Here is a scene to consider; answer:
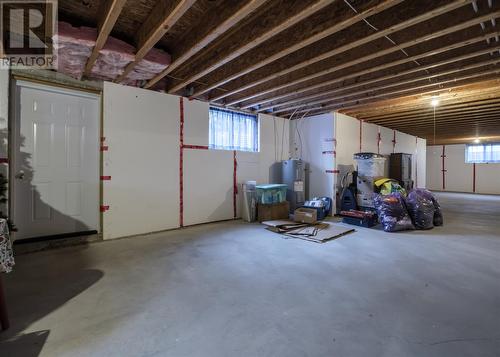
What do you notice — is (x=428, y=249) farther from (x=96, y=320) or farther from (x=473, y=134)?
(x=473, y=134)

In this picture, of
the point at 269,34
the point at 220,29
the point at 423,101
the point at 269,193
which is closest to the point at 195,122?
the point at 269,193

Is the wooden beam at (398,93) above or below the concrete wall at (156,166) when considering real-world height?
above

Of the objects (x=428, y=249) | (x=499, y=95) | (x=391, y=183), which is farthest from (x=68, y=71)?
(x=499, y=95)

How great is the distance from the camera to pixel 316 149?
5.89m

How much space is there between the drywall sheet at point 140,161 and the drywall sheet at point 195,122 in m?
0.19

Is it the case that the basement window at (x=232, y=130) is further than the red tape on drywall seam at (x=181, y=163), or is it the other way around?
the basement window at (x=232, y=130)

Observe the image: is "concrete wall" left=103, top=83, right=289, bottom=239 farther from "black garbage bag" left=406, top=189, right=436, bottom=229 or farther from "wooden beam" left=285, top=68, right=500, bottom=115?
"black garbage bag" left=406, top=189, right=436, bottom=229

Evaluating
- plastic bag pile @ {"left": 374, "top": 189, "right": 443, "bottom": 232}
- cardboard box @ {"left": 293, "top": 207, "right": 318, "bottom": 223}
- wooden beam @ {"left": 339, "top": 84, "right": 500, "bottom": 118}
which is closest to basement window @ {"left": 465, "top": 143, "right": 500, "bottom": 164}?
wooden beam @ {"left": 339, "top": 84, "right": 500, "bottom": 118}

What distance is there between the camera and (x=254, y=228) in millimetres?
4473

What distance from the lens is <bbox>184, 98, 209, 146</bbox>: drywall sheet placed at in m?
4.51

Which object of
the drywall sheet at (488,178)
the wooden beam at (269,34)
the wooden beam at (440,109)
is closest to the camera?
the wooden beam at (269,34)

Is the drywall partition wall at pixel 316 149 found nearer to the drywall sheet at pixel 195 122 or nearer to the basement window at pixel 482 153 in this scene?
the drywall sheet at pixel 195 122

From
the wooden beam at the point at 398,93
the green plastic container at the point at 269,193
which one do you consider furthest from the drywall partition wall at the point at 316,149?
the green plastic container at the point at 269,193

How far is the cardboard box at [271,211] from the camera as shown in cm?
495
